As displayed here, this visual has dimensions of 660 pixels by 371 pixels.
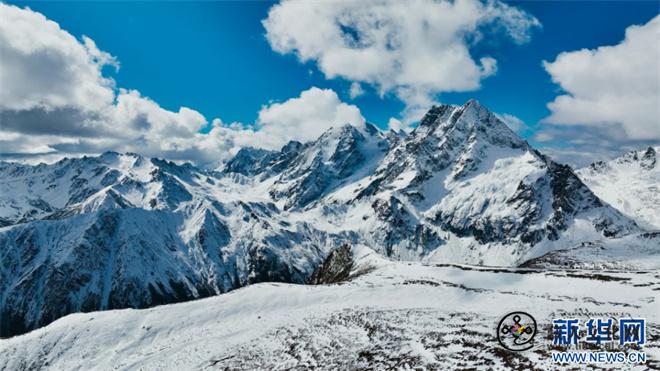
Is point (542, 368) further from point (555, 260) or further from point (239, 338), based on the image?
point (555, 260)

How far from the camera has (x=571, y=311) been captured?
42.9 meters

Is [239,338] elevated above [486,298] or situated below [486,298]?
below

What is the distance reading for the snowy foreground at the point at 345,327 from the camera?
112ft

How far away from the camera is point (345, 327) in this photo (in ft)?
146

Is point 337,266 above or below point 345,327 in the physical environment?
above

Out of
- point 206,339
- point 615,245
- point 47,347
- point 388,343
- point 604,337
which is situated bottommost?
point 47,347

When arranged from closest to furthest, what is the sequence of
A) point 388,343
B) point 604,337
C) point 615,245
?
point 604,337, point 388,343, point 615,245

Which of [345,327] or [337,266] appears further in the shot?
[337,266]

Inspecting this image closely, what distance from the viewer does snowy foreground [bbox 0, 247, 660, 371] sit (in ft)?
112

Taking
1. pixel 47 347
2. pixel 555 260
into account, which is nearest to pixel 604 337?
pixel 47 347

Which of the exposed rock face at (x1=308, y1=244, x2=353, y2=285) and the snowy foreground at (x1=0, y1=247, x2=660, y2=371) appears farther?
the exposed rock face at (x1=308, y1=244, x2=353, y2=285)

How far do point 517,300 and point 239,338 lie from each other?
3418cm

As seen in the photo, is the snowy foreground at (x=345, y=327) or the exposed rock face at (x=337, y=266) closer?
the snowy foreground at (x=345, y=327)

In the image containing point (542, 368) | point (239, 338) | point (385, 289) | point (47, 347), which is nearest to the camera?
point (542, 368)
